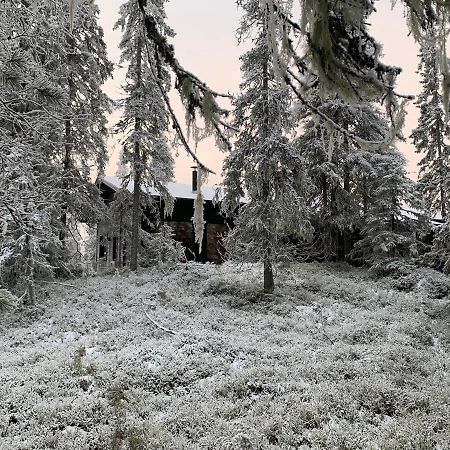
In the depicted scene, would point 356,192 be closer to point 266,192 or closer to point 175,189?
point 266,192

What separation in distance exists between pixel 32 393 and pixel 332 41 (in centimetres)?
776

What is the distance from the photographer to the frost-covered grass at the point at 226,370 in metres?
6.20

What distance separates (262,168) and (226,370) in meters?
7.62

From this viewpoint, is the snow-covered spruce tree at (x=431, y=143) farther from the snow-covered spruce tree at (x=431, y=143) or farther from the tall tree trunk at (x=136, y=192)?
the tall tree trunk at (x=136, y=192)

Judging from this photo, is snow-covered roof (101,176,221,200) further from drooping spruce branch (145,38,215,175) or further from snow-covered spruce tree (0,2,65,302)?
drooping spruce branch (145,38,215,175)

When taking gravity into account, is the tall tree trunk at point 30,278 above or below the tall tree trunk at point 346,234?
below

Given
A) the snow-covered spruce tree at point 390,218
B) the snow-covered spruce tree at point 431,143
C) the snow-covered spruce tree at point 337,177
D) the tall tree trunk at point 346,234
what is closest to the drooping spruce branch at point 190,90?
the snow-covered spruce tree at point 390,218

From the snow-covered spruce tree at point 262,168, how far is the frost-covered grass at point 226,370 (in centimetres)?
193

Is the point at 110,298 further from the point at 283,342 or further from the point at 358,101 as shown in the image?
the point at 358,101

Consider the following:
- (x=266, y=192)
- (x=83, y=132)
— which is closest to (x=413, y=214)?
(x=266, y=192)

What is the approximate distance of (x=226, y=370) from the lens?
863 cm

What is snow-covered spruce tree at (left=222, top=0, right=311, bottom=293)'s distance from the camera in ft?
47.4

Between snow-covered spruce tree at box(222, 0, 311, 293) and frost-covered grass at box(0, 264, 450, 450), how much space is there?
193 centimetres

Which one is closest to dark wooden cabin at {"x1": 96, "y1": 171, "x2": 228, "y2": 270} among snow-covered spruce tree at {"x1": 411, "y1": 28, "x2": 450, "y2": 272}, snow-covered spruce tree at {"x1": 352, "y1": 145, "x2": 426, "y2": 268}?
snow-covered spruce tree at {"x1": 352, "y1": 145, "x2": 426, "y2": 268}
